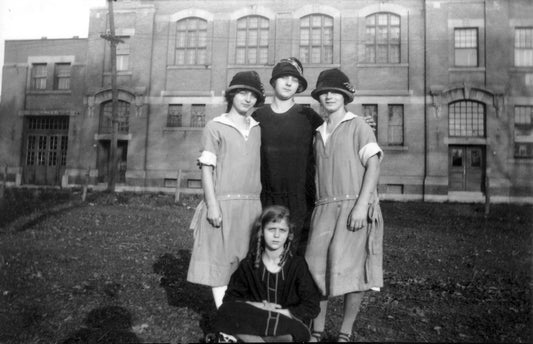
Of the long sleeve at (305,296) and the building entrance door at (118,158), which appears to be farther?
the building entrance door at (118,158)

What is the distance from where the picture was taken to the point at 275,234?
3.31m

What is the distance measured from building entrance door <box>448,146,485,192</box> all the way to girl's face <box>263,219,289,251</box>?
20.4 metres

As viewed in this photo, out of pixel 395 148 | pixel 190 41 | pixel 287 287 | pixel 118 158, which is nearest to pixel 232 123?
pixel 287 287

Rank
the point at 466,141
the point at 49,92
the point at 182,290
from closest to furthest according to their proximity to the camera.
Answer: the point at 182,290 < the point at 466,141 < the point at 49,92

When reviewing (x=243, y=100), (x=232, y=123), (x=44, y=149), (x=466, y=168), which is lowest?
(x=232, y=123)

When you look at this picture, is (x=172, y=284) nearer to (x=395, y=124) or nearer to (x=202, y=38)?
(x=395, y=124)

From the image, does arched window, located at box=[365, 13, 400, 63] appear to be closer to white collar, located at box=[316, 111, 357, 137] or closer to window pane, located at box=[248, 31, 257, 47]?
window pane, located at box=[248, 31, 257, 47]

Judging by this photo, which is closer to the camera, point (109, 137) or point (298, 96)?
point (298, 96)

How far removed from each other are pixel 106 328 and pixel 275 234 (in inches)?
99.8

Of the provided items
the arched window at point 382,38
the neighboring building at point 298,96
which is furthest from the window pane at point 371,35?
the neighboring building at point 298,96

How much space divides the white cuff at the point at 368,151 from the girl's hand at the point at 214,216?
1.25m

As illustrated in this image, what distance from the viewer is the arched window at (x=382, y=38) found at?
2272 cm

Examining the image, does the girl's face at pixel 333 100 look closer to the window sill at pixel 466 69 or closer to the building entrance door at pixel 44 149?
the window sill at pixel 466 69

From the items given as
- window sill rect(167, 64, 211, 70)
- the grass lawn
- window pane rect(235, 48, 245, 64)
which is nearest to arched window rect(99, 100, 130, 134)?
window sill rect(167, 64, 211, 70)
